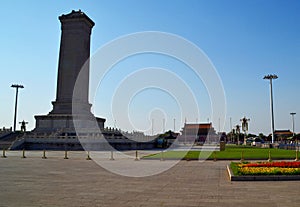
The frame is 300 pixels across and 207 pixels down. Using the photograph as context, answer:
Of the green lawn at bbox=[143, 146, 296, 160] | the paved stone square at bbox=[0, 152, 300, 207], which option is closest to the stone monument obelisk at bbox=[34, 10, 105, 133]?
the green lawn at bbox=[143, 146, 296, 160]

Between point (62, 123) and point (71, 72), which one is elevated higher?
point (71, 72)

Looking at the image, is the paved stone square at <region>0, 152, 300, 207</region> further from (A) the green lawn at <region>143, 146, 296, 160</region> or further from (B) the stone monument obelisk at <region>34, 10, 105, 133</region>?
(B) the stone monument obelisk at <region>34, 10, 105, 133</region>

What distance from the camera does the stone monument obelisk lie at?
47.4 m

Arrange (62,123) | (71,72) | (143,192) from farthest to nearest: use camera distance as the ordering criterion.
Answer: (71,72) < (62,123) < (143,192)

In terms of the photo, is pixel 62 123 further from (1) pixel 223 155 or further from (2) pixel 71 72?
(1) pixel 223 155

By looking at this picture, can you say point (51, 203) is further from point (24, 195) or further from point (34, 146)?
point (34, 146)

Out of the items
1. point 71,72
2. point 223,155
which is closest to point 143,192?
A: point 223,155

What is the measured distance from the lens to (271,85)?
55.6m

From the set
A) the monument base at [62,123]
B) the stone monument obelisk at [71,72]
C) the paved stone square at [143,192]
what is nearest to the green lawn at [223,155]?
the paved stone square at [143,192]

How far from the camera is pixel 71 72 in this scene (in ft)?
160

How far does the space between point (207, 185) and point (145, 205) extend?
390 centimetres

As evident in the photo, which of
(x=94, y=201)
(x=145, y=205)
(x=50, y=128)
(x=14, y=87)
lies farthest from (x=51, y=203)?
(x=14, y=87)

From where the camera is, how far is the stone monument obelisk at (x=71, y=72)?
47.4 meters

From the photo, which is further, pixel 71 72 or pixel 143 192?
pixel 71 72
